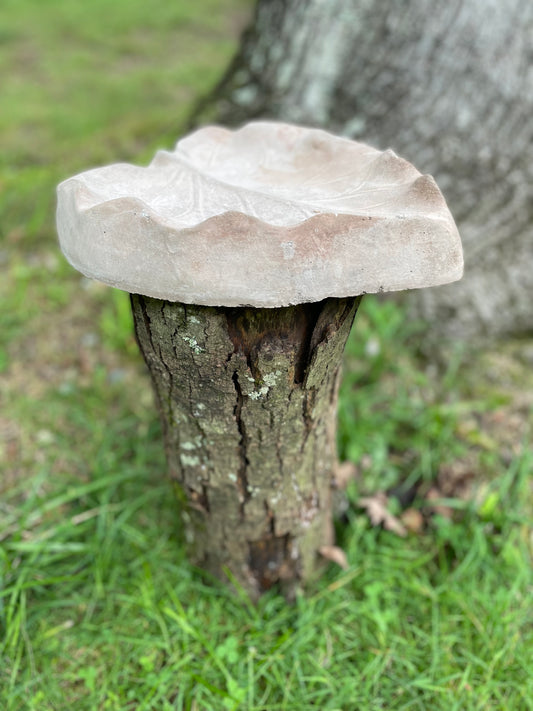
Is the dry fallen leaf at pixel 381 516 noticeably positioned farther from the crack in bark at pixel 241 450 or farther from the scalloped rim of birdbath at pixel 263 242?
the scalloped rim of birdbath at pixel 263 242

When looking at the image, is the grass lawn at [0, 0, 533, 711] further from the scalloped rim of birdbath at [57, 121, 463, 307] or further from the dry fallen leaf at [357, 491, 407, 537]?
the scalloped rim of birdbath at [57, 121, 463, 307]

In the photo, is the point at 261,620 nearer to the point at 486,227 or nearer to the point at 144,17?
the point at 486,227

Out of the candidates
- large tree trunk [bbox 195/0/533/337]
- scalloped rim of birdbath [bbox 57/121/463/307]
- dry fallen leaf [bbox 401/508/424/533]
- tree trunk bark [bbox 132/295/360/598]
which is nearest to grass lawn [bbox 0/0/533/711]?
dry fallen leaf [bbox 401/508/424/533]

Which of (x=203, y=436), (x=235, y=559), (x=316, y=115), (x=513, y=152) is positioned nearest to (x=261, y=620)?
(x=235, y=559)

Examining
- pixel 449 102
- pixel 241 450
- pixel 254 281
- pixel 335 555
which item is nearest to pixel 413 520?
pixel 335 555

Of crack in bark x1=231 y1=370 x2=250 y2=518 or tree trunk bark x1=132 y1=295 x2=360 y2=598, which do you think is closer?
tree trunk bark x1=132 y1=295 x2=360 y2=598

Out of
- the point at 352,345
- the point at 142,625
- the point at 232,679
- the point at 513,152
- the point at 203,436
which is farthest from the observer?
the point at 352,345

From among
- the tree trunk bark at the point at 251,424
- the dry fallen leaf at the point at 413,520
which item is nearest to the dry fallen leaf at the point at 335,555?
the tree trunk bark at the point at 251,424
